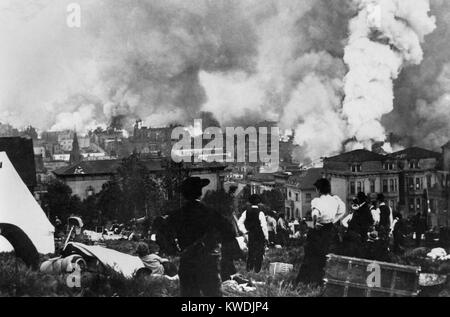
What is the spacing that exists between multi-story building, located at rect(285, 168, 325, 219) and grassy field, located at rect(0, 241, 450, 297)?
0.38 meters

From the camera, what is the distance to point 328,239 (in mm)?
5492

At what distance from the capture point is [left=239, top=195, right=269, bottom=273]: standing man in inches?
219

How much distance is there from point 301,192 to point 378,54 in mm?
1626

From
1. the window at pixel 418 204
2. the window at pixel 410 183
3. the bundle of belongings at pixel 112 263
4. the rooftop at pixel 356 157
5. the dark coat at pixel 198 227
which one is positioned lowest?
the bundle of belongings at pixel 112 263

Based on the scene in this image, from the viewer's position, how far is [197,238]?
5285 millimetres

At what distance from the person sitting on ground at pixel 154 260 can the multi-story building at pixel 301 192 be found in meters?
1.33

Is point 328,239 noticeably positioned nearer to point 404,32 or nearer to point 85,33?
point 404,32

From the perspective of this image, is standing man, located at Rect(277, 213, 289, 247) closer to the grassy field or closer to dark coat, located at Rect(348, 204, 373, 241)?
the grassy field

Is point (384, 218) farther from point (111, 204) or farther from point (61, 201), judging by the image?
point (61, 201)

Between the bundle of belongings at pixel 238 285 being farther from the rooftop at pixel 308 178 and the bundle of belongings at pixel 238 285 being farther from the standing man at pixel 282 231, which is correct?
the rooftop at pixel 308 178

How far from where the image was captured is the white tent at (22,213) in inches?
Answer: 230

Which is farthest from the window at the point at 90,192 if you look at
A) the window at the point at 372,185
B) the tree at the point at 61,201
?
the window at the point at 372,185
